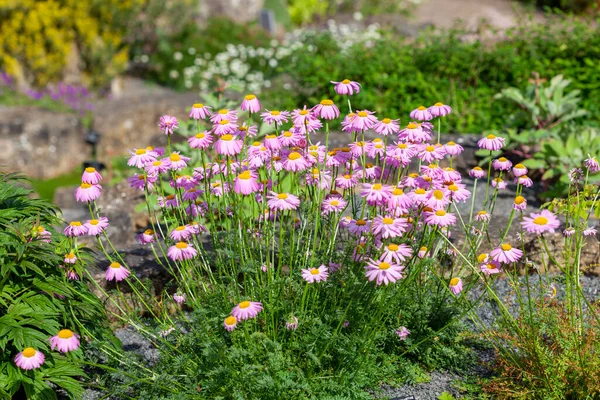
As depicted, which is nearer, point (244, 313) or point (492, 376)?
point (244, 313)

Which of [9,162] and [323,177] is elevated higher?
[323,177]

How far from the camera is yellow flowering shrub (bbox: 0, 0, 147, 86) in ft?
32.4

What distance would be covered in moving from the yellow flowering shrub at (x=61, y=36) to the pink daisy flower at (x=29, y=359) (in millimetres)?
8275

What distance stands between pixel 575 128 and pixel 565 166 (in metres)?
0.70

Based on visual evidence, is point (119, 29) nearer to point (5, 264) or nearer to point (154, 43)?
point (154, 43)

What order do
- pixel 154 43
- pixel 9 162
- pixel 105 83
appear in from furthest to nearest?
pixel 154 43 < pixel 105 83 < pixel 9 162

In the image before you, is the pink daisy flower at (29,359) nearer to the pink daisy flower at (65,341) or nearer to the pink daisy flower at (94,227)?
the pink daisy flower at (65,341)

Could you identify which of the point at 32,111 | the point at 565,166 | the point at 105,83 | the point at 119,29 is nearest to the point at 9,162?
the point at 32,111

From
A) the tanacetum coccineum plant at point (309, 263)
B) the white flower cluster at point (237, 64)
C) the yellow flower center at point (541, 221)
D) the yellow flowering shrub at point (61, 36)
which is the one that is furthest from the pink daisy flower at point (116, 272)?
the yellow flowering shrub at point (61, 36)

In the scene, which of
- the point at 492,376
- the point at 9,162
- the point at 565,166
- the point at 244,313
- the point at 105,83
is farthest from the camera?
the point at 105,83

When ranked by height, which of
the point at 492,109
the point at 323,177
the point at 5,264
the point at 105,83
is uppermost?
the point at 323,177

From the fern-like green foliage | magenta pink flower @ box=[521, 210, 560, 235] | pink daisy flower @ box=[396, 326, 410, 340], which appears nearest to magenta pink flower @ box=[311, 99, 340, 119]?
magenta pink flower @ box=[521, 210, 560, 235]

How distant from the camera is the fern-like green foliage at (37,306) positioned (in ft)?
8.93

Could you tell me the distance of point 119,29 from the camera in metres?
10.9
